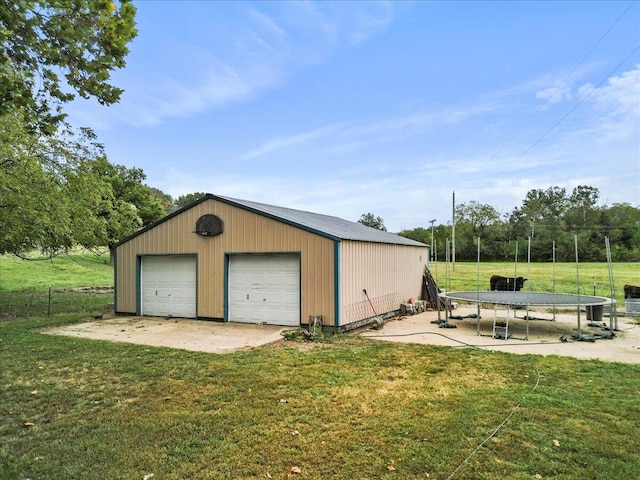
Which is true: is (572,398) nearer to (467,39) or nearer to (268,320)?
(268,320)

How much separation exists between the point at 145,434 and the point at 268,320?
674 cm

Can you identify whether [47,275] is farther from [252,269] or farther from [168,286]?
[252,269]

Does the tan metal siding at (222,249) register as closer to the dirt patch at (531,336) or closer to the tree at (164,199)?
the dirt patch at (531,336)

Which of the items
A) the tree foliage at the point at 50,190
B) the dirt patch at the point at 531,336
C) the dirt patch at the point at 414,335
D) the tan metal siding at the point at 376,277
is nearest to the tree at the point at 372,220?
the tan metal siding at the point at 376,277

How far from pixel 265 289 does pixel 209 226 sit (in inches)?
99.5

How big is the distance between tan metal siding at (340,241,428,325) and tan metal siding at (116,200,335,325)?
51cm

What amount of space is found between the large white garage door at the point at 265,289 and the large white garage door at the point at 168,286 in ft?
5.08

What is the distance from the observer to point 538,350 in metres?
7.65

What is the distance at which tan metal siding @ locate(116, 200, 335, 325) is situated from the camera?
9719mm

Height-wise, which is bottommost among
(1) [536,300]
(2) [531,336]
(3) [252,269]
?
(2) [531,336]

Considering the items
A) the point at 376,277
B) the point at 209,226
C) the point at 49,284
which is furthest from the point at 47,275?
the point at 376,277

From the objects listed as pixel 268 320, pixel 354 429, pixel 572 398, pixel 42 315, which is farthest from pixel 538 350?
pixel 42 315

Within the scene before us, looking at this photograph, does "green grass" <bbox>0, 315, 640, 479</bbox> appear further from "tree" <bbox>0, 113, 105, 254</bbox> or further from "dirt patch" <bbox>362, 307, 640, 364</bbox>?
"tree" <bbox>0, 113, 105, 254</bbox>

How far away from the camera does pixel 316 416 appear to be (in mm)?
4223
